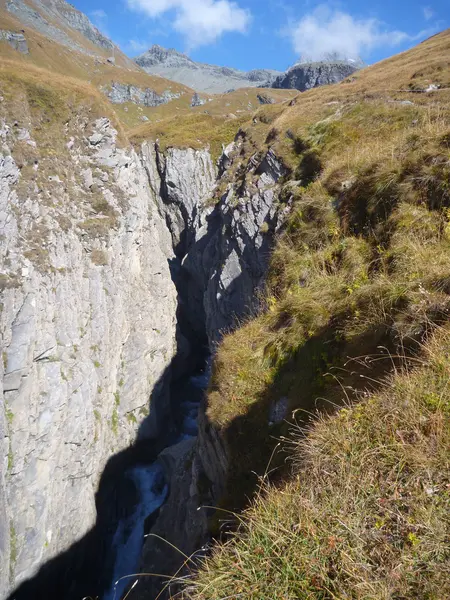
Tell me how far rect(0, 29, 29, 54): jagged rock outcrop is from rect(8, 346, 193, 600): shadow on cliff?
11988 centimetres

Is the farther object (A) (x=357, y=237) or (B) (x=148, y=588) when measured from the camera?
(B) (x=148, y=588)

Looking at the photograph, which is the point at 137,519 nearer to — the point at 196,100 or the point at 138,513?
the point at 138,513

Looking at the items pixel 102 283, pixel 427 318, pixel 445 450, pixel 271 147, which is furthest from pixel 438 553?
pixel 102 283

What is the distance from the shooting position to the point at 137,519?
2603 centimetres

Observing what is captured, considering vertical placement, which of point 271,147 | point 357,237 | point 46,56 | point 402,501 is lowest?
point 402,501

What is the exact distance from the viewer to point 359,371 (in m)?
5.25

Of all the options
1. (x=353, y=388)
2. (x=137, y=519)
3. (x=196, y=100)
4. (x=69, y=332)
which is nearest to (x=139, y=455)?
(x=137, y=519)

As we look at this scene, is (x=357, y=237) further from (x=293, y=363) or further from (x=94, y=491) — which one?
(x=94, y=491)

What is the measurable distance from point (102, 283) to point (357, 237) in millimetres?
21107

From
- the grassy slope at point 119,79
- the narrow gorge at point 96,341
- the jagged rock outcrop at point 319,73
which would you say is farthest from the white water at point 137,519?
the jagged rock outcrop at point 319,73

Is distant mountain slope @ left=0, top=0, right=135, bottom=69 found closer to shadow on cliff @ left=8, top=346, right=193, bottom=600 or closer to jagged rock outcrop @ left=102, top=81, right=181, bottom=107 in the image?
jagged rock outcrop @ left=102, top=81, right=181, bottom=107

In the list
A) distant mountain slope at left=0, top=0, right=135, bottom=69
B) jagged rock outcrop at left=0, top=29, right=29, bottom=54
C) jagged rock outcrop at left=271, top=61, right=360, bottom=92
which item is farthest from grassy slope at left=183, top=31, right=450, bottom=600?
jagged rock outcrop at left=271, top=61, right=360, bottom=92

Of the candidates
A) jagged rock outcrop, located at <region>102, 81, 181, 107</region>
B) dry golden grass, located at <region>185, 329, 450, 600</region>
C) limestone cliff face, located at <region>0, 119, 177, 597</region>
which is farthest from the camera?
jagged rock outcrop, located at <region>102, 81, 181, 107</region>

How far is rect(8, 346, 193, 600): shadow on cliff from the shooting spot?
1992 cm
